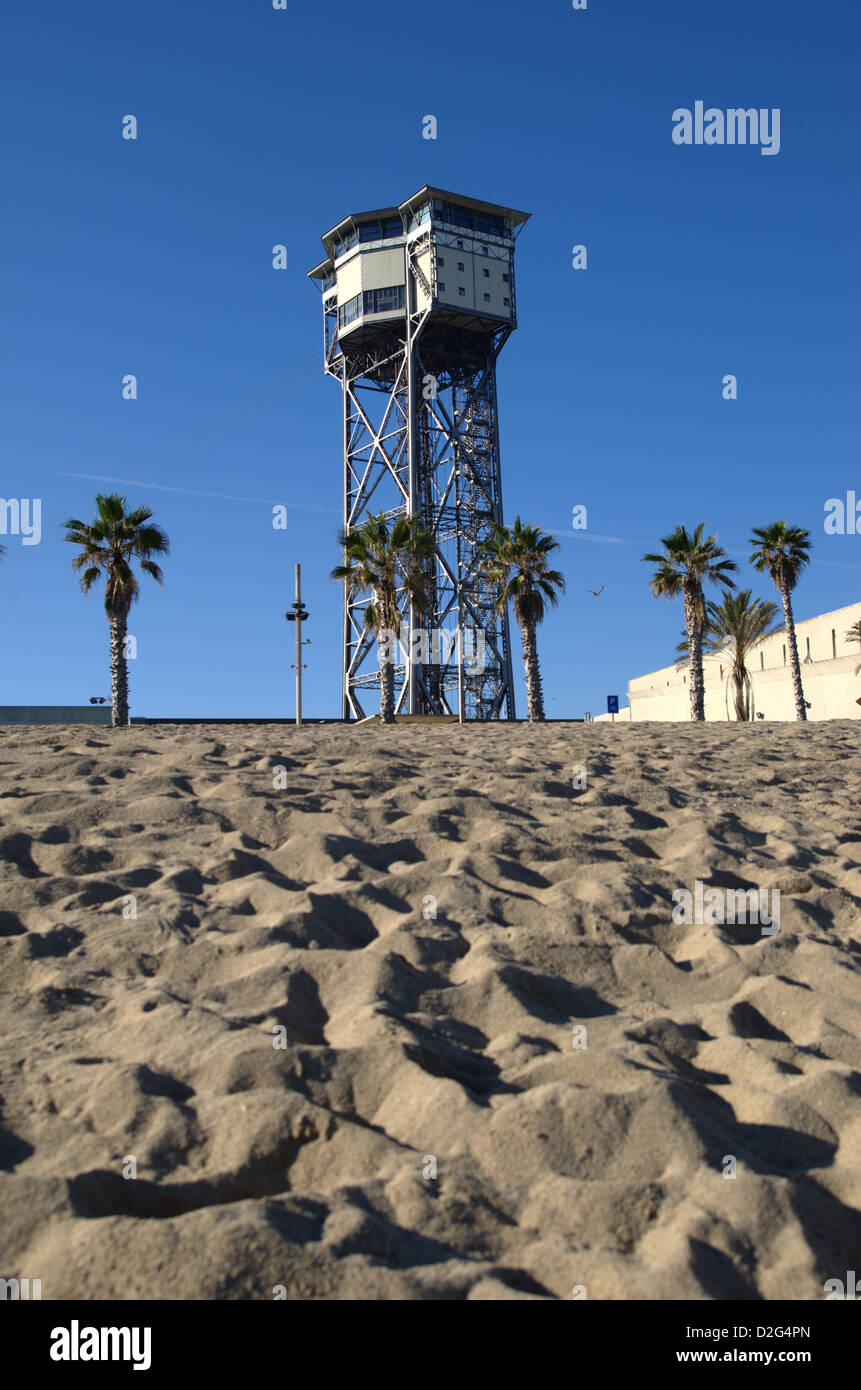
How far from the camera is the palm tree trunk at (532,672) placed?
108 ft

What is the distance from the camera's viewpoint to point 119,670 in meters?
27.9

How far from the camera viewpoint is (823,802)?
9281 millimetres

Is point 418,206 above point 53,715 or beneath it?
above

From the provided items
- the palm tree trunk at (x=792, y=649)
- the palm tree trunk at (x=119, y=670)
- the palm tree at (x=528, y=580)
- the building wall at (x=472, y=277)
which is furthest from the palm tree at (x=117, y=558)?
the building wall at (x=472, y=277)

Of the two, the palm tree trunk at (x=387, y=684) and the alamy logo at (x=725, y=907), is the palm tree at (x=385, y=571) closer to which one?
the palm tree trunk at (x=387, y=684)

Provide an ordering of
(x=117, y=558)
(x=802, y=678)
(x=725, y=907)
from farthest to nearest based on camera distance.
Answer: (x=802, y=678), (x=117, y=558), (x=725, y=907)

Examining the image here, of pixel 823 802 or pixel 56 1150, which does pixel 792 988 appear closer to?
pixel 56 1150

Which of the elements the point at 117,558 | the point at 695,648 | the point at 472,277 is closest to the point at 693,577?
the point at 695,648

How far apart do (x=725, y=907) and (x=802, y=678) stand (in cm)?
4373

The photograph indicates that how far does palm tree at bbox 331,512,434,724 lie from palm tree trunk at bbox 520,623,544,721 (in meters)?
3.99
